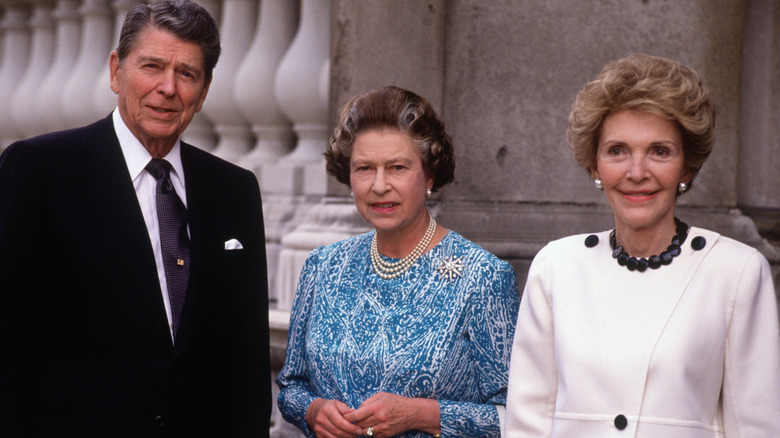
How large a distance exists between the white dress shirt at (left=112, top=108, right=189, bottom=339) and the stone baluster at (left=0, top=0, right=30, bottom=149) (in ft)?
14.3

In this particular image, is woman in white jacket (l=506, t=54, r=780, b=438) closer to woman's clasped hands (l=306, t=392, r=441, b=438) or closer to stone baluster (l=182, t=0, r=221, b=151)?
woman's clasped hands (l=306, t=392, r=441, b=438)

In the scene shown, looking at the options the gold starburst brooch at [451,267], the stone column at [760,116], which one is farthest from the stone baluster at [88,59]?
the gold starburst brooch at [451,267]

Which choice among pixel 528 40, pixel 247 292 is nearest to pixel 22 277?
pixel 247 292

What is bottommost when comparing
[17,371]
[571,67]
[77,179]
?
[17,371]

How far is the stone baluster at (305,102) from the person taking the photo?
4.51 m

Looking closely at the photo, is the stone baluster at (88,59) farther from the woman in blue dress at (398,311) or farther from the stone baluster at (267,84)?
the woman in blue dress at (398,311)

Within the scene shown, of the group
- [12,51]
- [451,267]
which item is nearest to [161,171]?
[451,267]

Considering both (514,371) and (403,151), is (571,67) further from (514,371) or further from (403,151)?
(514,371)

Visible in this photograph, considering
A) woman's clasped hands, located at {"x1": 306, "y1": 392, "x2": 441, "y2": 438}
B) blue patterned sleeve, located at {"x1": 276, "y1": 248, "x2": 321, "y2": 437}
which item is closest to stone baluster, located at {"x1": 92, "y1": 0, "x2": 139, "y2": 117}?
blue patterned sleeve, located at {"x1": 276, "y1": 248, "x2": 321, "y2": 437}

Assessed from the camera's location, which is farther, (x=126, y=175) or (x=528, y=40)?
(x=528, y=40)

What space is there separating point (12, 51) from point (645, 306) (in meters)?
5.59

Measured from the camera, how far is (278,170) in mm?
4621

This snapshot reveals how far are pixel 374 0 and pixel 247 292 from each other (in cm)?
166

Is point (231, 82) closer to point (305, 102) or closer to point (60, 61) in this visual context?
point (305, 102)
